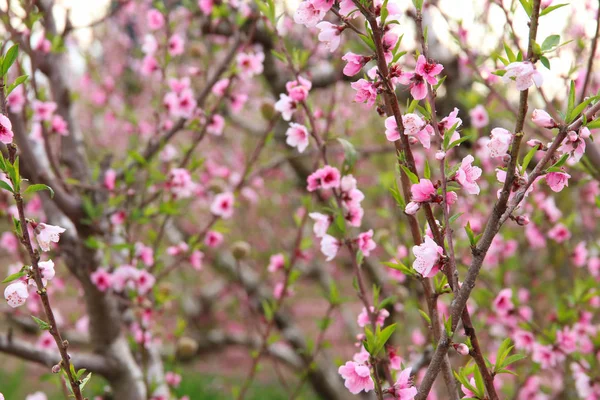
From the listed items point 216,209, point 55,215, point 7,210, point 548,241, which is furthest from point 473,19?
point 7,210

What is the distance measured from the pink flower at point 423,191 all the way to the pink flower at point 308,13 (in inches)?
17.9

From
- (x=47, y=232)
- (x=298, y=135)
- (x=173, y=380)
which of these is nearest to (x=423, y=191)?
(x=298, y=135)

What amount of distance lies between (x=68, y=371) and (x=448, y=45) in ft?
12.4

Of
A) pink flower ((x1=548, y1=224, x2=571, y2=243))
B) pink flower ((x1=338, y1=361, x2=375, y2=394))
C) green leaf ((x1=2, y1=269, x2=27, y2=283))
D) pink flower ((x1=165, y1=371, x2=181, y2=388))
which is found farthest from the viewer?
pink flower ((x1=165, y1=371, x2=181, y2=388))

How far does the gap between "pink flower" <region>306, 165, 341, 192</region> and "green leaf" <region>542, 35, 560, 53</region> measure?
0.70 meters

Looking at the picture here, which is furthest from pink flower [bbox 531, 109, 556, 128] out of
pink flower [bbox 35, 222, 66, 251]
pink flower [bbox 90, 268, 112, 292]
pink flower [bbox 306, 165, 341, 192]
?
pink flower [bbox 90, 268, 112, 292]

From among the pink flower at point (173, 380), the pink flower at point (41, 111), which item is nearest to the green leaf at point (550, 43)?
the pink flower at point (41, 111)

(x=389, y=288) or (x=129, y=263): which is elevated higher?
(x=389, y=288)

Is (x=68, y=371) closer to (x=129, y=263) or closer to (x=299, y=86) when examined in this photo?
(x=299, y=86)

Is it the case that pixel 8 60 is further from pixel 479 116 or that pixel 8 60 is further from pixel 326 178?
pixel 479 116

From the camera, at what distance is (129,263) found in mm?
2629

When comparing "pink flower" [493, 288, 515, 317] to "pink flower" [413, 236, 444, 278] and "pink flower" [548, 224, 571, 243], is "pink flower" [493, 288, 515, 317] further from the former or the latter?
"pink flower" [413, 236, 444, 278]

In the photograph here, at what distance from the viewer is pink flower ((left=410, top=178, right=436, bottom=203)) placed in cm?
115

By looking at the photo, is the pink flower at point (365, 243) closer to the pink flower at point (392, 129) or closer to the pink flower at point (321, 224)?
the pink flower at point (321, 224)
